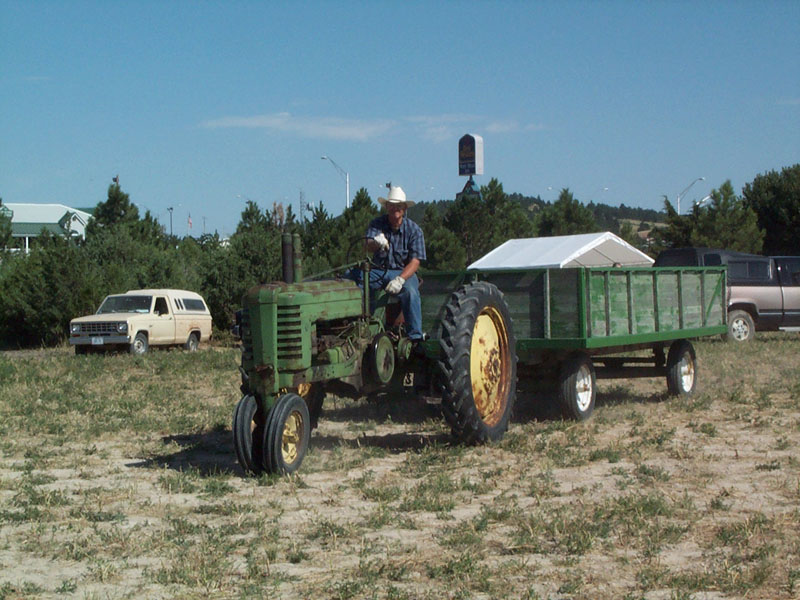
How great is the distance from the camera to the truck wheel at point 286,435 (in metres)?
7.13

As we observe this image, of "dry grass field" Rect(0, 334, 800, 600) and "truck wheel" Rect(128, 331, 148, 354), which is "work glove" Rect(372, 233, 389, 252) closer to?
"dry grass field" Rect(0, 334, 800, 600)

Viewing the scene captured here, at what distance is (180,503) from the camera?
22.0 ft

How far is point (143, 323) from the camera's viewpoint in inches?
906

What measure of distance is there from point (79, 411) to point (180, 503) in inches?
207

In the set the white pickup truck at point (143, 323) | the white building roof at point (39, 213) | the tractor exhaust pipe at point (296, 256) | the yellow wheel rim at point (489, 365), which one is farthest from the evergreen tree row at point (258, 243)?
the white building roof at point (39, 213)

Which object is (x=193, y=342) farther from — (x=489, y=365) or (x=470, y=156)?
(x=470, y=156)

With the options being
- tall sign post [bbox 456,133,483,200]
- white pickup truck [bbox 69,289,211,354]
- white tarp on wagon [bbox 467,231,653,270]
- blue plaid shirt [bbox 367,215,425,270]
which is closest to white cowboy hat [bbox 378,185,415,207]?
blue plaid shirt [bbox 367,215,425,270]

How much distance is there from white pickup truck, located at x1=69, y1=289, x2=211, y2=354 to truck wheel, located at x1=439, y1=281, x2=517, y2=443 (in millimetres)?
14997

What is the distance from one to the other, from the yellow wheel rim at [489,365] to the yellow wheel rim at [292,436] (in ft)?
5.50

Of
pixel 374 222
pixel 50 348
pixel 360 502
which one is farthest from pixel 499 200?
pixel 360 502

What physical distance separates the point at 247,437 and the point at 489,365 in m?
2.58

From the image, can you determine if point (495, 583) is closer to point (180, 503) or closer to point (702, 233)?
point (180, 503)

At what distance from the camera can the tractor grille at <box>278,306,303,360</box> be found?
24.3ft

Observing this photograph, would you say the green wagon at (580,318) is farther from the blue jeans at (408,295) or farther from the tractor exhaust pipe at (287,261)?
the tractor exhaust pipe at (287,261)
